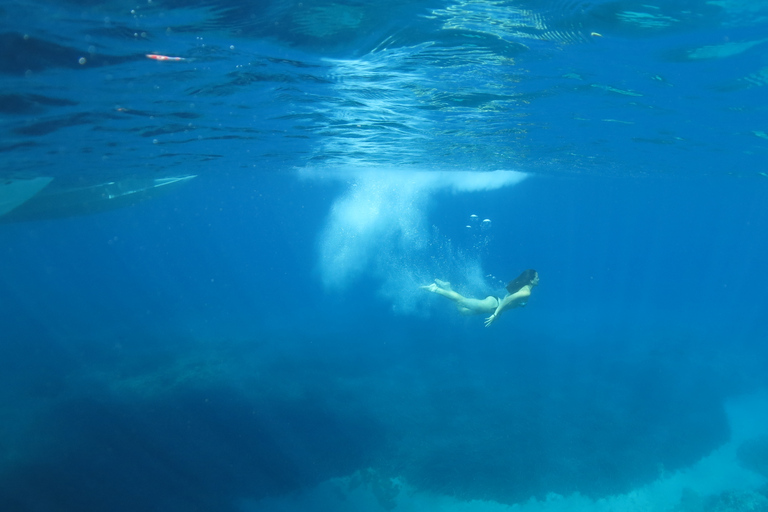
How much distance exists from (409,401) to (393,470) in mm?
4515

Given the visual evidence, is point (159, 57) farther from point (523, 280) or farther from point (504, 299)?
point (523, 280)

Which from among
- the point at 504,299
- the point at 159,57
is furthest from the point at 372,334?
the point at 159,57

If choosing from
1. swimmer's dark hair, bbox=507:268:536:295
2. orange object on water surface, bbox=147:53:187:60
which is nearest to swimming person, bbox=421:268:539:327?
swimmer's dark hair, bbox=507:268:536:295

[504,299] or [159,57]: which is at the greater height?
[159,57]

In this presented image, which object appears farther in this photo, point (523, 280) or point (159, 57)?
point (523, 280)

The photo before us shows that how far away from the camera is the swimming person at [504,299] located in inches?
523

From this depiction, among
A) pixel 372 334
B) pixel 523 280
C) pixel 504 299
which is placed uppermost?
pixel 523 280

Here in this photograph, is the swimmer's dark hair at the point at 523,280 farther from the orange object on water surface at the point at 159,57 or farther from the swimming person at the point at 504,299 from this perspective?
the orange object on water surface at the point at 159,57

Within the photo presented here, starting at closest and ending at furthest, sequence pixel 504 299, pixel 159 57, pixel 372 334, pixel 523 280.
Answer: pixel 159 57 → pixel 504 299 → pixel 523 280 → pixel 372 334

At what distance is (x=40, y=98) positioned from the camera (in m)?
10.4

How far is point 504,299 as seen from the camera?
1359 centimetres

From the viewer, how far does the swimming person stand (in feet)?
43.6

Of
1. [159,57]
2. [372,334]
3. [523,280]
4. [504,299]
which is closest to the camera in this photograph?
[159,57]

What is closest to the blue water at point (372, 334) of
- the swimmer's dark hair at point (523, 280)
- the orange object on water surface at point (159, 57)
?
the orange object on water surface at point (159, 57)
